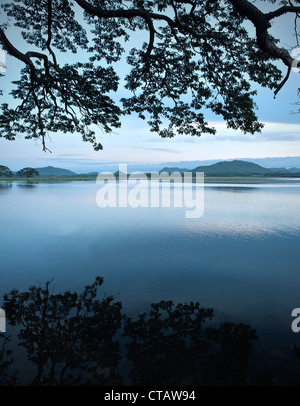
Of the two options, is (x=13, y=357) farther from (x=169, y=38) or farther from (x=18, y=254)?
(x=169, y=38)

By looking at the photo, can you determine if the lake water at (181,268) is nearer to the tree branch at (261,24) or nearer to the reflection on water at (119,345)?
the reflection on water at (119,345)

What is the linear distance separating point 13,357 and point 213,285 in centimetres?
462

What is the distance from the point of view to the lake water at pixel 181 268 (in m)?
4.03

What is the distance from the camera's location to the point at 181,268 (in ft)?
24.8

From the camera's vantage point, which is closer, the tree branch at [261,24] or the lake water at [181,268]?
the lake water at [181,268]

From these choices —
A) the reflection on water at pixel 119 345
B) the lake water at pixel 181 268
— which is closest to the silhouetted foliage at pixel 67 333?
the reflection on water at pixel 119 345

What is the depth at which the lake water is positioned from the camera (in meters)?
4.03

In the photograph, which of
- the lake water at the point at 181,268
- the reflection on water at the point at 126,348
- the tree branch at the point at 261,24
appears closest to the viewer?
the reflection on water at the point at 126,348

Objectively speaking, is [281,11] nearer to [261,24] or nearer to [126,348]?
[261,24]

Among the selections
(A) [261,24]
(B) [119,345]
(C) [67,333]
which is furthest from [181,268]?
(A) [261,24]

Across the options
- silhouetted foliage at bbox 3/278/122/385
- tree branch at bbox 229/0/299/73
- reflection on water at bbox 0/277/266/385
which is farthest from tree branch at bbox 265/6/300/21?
silhouetted foliage at bbox 3/278/122/385

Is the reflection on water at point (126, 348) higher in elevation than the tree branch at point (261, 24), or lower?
lower

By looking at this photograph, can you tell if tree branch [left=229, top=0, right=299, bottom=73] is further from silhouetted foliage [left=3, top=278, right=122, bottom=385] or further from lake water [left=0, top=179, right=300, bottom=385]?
silhouetted foliage [left=3, top=278, right=122, bottom=385]
